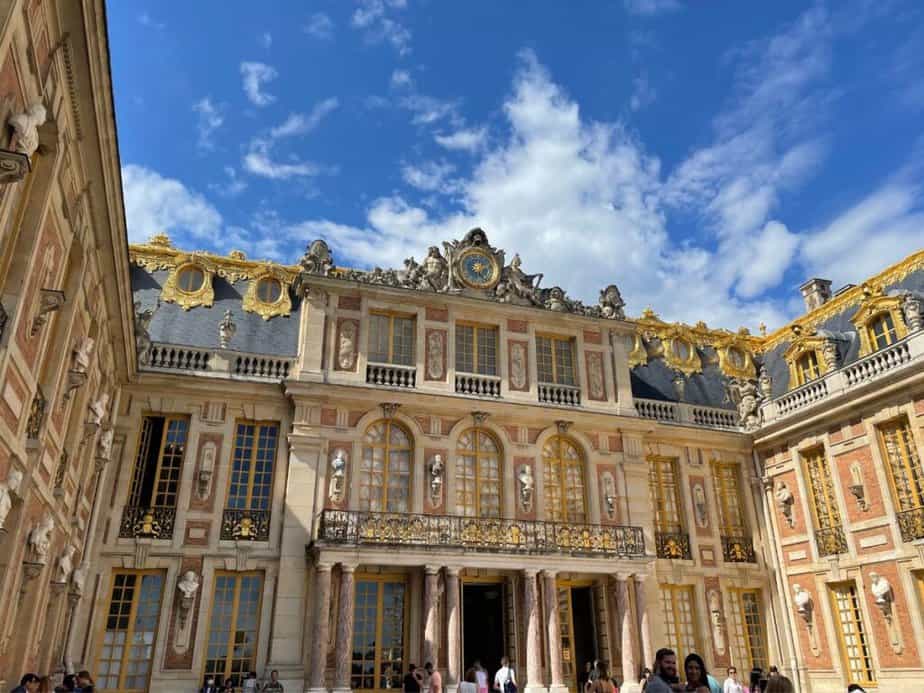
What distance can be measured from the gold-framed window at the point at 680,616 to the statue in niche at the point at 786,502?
3166mm

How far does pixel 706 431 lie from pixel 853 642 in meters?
6.00

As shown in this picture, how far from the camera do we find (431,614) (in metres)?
14.9

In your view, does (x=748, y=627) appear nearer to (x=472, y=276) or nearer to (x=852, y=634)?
(x=852, y=634)

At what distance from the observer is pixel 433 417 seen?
1739 cm

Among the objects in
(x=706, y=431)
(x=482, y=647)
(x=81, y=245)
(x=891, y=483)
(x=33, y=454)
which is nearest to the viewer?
(x=33, y=454)

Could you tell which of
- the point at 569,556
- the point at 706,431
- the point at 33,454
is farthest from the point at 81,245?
the point at 706,431

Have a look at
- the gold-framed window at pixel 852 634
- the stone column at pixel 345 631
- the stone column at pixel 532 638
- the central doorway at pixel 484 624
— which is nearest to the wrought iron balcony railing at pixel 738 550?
the gold-framed window at pixel 852 634

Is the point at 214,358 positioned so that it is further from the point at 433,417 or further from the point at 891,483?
the point at 891,483

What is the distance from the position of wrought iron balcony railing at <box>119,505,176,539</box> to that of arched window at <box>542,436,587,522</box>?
8.44 meters

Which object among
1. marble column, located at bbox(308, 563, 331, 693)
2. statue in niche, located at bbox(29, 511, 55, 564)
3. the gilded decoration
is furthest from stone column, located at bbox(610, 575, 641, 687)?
statue in niche, located at bbox(29, 511, 55, 564)

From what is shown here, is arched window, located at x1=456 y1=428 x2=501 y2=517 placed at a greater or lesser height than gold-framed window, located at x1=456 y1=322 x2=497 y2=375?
lesser

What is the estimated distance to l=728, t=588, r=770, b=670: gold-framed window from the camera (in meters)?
18.4

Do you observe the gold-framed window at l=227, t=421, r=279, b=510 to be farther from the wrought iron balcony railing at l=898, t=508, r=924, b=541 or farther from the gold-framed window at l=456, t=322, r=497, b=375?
the wrought iron balcony railing at l=898, t=508, r=924, b=541

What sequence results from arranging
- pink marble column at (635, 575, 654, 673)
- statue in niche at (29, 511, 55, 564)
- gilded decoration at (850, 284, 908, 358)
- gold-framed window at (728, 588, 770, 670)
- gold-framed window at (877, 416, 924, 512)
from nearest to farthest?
1. statue in niche at (29, 511, 55, 564)
2. gold-framed window at (877, 416, 924, 512)
3. pink marble column at (635, 575, 654, 673)
4. gilded decoration at (850, 284, 908, 358)
5. gold-framed window at (728, 588, 770, 670)
